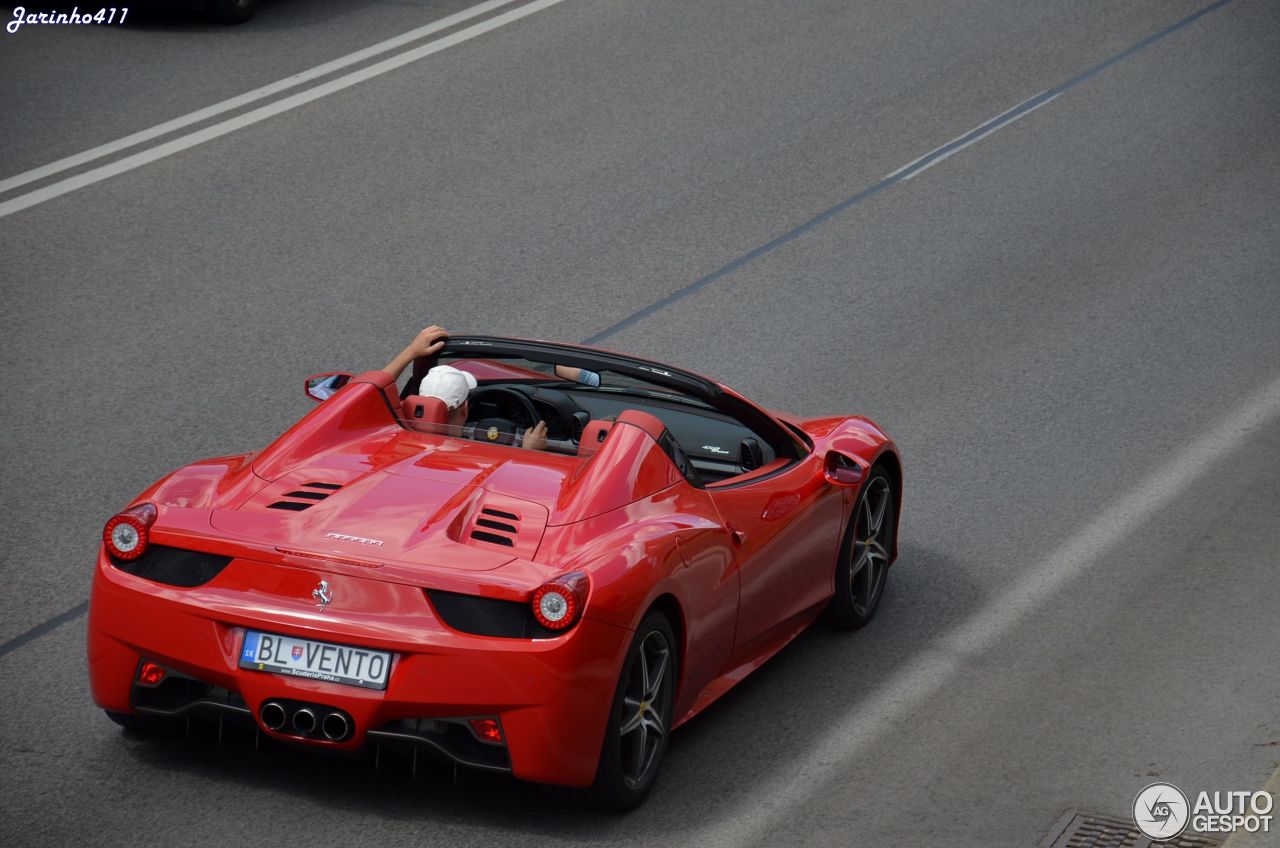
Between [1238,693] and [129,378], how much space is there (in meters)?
6.32

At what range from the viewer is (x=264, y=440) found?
31.7 ft

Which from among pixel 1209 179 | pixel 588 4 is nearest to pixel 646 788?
pixel 1209 179

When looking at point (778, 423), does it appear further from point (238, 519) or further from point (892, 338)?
point (892, 338)

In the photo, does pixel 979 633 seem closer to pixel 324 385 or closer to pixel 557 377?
pixel 557 377

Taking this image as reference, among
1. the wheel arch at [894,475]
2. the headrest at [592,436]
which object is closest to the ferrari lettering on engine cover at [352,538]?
the headrest at [592,436]

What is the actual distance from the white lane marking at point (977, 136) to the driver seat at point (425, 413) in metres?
8.73

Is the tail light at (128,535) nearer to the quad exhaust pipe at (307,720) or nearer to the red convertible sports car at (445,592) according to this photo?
the red convertible sports car at (445,592)

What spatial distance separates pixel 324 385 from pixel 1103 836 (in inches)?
136

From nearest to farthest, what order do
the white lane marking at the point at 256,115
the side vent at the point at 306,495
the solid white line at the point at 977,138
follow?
the side vent at the point at 306,495
the white lane marking at the point at 256,115
the solid white line at the point at 977,138

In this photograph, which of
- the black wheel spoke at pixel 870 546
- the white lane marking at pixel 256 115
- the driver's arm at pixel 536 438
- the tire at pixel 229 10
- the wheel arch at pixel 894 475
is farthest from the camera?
the tire at pixel 229 10

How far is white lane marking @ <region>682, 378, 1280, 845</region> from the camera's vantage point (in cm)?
604

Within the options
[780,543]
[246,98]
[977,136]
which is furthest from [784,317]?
[246,98]

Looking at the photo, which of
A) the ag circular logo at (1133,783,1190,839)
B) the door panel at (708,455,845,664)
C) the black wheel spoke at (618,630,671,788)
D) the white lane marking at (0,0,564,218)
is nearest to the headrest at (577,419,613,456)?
the door panel at (708,455,845,664)

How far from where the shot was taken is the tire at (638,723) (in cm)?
562
